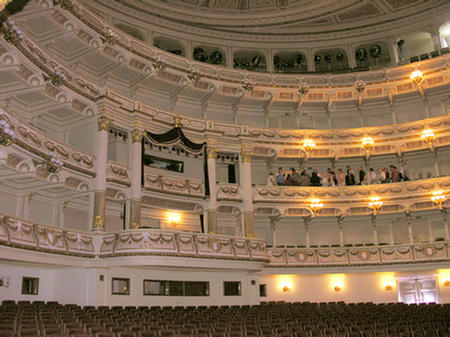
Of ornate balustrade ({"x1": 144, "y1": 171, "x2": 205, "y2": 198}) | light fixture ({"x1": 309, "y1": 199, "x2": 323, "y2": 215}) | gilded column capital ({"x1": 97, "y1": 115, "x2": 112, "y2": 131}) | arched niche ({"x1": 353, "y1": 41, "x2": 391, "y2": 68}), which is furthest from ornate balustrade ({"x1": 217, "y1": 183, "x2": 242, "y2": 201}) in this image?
arched niche ({"x1": 353, "y1": 41, "x2": 391, "y2": 68})

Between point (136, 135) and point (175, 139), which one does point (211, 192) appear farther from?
point (136, 135)

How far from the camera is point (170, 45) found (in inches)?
1310

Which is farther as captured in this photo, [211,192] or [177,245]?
[211,192]

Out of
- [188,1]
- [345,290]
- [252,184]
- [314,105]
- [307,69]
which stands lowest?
[345,290]

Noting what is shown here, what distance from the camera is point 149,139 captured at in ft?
84.8

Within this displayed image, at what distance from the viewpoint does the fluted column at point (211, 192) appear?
89.5 ft

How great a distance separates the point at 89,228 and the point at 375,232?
18361mm

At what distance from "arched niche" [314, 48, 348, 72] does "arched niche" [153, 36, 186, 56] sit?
34.0ft

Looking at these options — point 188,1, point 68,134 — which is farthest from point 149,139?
point 188,1

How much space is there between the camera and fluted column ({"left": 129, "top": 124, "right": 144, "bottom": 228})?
961 inches

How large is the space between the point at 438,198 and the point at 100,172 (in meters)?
20.1

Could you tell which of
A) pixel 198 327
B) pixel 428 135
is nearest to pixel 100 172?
pixel 198 327

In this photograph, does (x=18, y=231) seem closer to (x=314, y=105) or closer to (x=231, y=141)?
(x=231, y=141)

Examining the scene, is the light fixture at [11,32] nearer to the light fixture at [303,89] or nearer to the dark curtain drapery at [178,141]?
the dark curtain drapery at [178,141]
